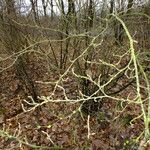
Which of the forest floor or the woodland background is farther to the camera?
the forest floor

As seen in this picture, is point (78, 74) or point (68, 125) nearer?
point (78, 74)

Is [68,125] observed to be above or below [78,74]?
below

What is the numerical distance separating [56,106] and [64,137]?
1.21 m

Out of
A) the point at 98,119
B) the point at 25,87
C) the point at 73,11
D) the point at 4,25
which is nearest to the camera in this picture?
the point at 73,11

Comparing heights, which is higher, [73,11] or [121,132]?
[73,11]

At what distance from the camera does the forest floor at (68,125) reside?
24.5ft

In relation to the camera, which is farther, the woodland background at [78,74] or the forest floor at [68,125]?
the forest floor at [68,125]

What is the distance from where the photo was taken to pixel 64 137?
25.5 feet

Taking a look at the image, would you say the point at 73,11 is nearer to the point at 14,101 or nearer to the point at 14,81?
the point at 14,101

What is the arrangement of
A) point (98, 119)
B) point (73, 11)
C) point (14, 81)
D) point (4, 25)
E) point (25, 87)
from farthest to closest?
point (14, 81)
point (25, 87)
point (4, 25)
point (98, 119)
point (73, 11)

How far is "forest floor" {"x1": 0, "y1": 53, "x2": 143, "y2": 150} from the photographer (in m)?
7.47

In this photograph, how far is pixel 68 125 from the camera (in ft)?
26.5

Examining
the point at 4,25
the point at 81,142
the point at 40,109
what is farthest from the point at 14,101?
the point at 81,142

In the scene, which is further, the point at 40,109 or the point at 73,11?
the point at 40,109
